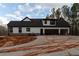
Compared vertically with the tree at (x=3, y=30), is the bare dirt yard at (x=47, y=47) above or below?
below

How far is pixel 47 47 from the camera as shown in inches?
158

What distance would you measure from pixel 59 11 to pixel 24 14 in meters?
0.56

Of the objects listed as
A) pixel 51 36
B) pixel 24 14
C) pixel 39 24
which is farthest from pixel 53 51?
pixel 24 14

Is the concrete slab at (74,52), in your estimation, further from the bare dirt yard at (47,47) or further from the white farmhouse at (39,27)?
the white farmhouse at (39,27)

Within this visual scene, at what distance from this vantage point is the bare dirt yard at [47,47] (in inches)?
156

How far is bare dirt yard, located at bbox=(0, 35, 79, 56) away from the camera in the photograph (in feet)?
13.0

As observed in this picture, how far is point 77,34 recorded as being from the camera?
402cm

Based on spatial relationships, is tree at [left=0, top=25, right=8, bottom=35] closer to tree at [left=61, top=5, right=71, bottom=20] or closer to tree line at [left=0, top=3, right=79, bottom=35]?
tree line at [left=0, top=3, right=79, bottom=35]

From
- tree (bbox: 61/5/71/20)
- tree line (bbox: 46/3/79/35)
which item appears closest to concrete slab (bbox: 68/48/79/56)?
tree line (bbox: 46/3/79/35)

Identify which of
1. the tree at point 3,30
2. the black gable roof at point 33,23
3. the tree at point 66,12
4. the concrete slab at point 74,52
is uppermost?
the tree at point 66,12

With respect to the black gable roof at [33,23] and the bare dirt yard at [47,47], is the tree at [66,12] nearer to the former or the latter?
the black gable roof at [33,23]

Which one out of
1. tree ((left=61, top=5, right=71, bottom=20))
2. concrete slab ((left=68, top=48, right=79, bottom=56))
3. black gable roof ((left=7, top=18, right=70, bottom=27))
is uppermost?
tree ((left=61, top=5, right=71, bottom=20))

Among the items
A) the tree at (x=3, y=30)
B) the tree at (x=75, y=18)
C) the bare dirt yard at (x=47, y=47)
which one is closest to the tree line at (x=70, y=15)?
Result: the tree at (x=75, y=18)

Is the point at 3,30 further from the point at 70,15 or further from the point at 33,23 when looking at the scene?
the point at 70,15
